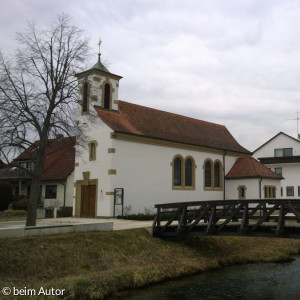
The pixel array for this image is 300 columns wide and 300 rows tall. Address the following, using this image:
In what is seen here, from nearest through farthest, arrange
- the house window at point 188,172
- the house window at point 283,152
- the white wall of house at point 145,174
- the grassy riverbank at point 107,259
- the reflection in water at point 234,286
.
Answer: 1. the grassy riverbank at point 107,259
2. the reflection in water at point 234,286
3. the white wall of house at point 145,174
4. the house window at point 188,172
5. the house window at point 283,152

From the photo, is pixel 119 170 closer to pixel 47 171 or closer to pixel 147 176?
pixel 147 176

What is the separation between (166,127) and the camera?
104 feet

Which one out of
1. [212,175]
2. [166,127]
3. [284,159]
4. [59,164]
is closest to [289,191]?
[284,159]

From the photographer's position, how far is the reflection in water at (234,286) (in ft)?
43.0

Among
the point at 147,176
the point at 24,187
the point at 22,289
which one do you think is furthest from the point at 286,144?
the point at 22,289

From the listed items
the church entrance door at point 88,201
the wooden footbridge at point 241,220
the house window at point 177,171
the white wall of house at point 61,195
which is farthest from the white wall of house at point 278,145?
the wooden footbridge at point 241,220

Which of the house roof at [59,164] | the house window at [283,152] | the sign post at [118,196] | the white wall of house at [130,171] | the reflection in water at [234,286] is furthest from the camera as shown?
the house window at [283,152]

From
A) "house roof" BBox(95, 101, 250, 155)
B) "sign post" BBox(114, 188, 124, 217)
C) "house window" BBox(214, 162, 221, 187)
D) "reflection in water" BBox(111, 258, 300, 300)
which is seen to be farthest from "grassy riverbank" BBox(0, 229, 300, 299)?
"house window" BBox(214, 162, 221, 187)

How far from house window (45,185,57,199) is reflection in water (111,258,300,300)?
1975 centimetres

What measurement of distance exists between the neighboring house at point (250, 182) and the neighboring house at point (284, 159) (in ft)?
38.0

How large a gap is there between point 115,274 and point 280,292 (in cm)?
569

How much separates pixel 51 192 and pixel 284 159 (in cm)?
2697

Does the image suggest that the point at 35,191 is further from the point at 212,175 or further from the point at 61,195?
the point at 212,175

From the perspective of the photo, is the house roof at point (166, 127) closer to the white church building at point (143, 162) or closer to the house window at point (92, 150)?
the white church building at point (143, 162)
